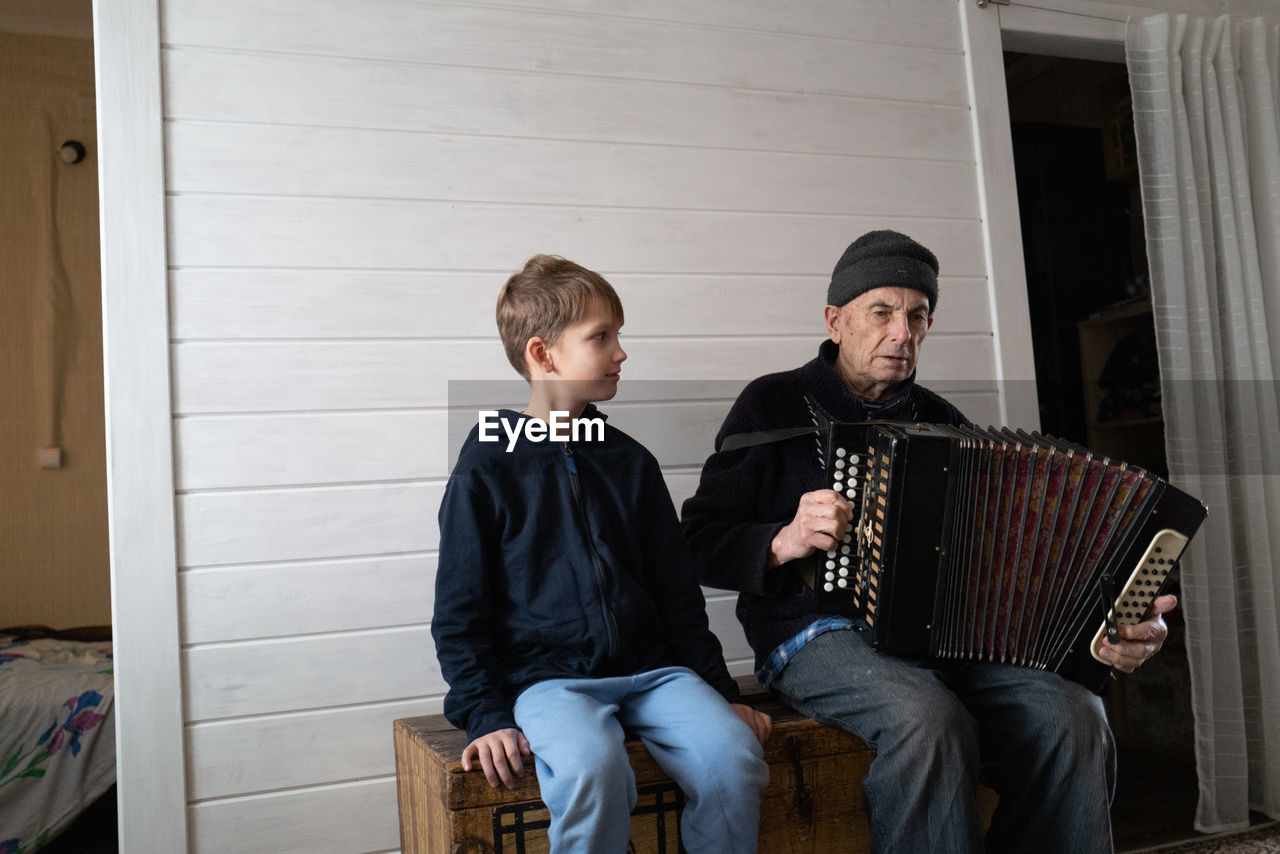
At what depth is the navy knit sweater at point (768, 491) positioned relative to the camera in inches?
59.4

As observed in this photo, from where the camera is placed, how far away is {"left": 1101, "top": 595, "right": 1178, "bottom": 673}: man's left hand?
137cm

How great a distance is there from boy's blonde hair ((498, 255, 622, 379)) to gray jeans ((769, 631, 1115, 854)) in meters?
0.63

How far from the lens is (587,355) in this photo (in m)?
1.41

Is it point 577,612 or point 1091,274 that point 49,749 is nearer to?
point 577,612

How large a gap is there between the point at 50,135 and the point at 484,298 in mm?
2216

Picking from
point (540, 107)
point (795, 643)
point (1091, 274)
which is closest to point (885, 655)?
point (795, 643)

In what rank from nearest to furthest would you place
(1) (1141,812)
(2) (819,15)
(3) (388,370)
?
(3) (388,370), (2) (819,15), (1) (1141,812)

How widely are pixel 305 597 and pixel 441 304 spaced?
605 millimetres

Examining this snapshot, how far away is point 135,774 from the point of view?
1585 millimetres

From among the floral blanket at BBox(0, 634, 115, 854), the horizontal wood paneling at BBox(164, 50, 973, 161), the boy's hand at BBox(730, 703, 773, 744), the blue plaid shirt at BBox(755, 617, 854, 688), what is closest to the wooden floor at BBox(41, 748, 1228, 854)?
the floral blanket at BBox(0, 634, 115, 854)

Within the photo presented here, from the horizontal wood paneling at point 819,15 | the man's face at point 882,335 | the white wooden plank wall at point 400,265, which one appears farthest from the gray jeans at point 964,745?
the horizontal wood paneling at point 819,15

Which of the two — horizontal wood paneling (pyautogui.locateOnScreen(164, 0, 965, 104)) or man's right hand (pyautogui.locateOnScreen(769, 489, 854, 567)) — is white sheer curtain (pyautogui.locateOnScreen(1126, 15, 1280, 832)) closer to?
horizontal wood paneling (pyautogui.locateOnScreen(164, 0, 965, 104))

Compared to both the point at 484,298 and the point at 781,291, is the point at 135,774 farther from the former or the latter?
the point at 781,291

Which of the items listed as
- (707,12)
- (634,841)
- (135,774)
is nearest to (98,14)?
(707,12)
